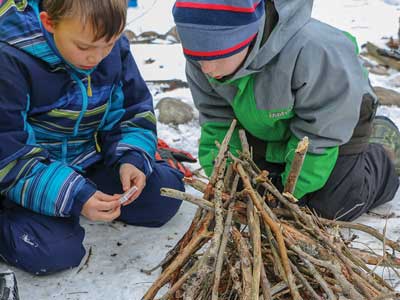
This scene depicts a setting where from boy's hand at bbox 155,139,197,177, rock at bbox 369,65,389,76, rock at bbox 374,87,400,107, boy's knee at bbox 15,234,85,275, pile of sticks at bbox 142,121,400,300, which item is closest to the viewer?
pile of sticks at bbox 142,121,400,300

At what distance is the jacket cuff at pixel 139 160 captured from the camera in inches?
83.4

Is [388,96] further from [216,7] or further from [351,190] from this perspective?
[216,7]

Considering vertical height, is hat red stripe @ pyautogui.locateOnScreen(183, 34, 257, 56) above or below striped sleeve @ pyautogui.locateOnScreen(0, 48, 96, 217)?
above

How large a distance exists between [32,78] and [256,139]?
2.88ft

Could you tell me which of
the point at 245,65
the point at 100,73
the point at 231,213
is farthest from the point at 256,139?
the point at 231,213

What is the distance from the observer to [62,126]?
2.04 meters

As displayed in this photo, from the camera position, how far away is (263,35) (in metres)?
1.90

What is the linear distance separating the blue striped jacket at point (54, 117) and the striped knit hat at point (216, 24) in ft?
1.37

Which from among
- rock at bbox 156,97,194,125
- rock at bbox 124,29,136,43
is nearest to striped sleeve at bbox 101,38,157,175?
rock at bbox 156,97,194,125

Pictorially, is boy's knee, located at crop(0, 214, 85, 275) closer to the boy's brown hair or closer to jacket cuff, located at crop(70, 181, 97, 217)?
jacket cuff, located at crop(70, 181, 97, 217)

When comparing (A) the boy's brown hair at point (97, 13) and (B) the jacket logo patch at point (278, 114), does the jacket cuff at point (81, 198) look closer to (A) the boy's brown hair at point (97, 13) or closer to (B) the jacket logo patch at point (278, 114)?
(A) the boy's brown hair at point (97, 13)

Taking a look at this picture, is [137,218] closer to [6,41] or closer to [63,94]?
[63,94]

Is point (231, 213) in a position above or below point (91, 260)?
above

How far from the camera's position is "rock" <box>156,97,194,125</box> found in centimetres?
295
